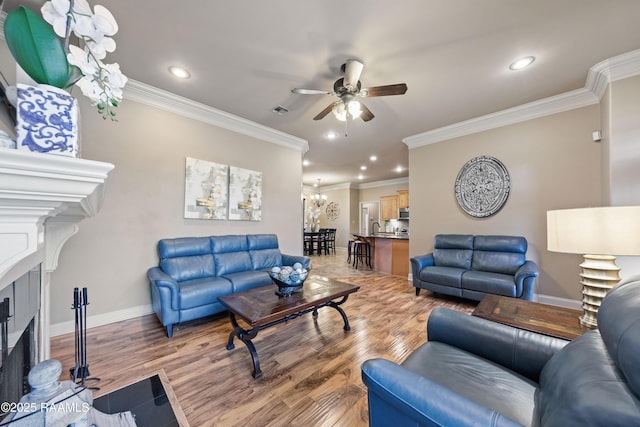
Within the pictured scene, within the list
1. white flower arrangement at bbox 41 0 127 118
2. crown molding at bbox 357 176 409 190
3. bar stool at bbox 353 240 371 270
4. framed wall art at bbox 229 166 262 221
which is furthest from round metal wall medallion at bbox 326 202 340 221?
white flower arrangement at bbox 41 0 127 118

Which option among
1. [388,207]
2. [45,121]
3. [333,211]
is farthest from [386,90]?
[333,211]

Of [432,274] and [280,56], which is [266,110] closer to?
[280,56]

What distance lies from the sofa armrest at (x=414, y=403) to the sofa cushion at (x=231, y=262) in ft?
8.66

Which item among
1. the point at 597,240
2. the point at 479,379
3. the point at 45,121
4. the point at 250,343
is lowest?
→ the point at 250,343

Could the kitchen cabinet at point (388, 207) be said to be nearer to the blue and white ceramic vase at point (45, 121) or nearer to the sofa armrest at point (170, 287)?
the sofa armrest at point (170, 287)

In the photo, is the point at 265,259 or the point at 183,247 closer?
the point at 183,247

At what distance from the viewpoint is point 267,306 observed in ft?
6.35

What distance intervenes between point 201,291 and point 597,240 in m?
3.20

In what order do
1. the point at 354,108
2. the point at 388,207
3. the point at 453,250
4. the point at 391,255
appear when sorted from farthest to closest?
the point at 388,207 < the point at 391,255 < the point at 453,250 < the point at 354,108

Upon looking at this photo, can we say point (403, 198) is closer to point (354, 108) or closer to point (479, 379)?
point (354, 108)

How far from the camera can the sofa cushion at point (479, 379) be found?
91 cm

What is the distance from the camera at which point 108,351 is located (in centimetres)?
208

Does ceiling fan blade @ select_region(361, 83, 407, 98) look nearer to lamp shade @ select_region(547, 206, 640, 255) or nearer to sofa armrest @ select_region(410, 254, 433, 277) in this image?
lamp shade @ select_region(547, 206, 640, 255)

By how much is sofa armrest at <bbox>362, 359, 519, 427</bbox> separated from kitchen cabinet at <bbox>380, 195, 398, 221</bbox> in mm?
8051
